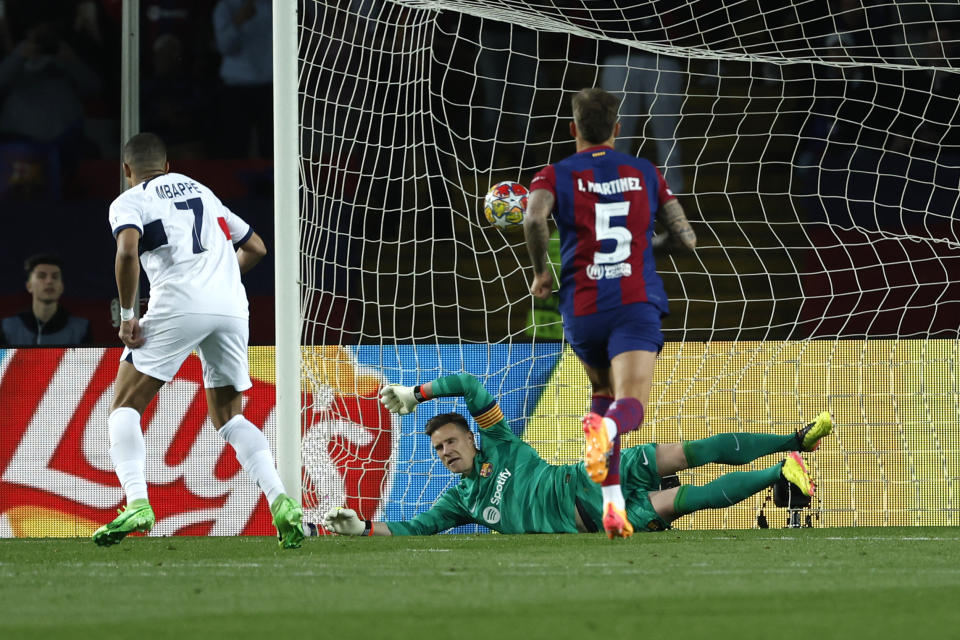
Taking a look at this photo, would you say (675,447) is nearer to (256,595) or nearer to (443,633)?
(256,595)

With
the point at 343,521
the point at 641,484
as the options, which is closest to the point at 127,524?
the point at 343,521

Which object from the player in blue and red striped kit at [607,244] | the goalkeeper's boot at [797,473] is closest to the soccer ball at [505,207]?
the player in blue and red striped kit at [607,244]

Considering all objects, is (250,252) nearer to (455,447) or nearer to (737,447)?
(455,447)

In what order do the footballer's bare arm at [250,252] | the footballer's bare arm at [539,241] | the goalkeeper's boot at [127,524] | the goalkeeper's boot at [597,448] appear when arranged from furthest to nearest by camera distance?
the footballer's bare arm at [250,252]
the goalkeeper's boot at [127,524]
the footballer's bare arm at [539,241]
the goalkeeper's boot at [597,448]

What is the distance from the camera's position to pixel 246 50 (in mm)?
10547

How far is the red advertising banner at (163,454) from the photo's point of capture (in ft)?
23.5

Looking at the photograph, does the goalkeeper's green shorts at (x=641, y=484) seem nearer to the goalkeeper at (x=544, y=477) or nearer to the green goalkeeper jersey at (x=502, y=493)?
the goalkeeper at (x=544, y=477)

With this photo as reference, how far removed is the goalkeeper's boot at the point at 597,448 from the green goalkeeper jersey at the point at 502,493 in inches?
78.2

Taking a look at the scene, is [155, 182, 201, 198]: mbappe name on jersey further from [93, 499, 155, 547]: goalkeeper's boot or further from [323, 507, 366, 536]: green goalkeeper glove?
[323, 507, 366, 536]: green goalkeeper glove

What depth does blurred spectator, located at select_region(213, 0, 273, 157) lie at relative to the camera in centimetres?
1029

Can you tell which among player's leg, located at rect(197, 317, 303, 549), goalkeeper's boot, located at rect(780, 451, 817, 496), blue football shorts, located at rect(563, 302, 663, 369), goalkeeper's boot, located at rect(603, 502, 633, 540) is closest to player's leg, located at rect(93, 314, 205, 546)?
player's leg, located at rect(197, 317, 303, 549)

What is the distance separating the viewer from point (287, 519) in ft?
17.0

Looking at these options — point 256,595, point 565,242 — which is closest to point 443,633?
point 256,595

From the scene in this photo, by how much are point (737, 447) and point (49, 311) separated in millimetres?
4266
